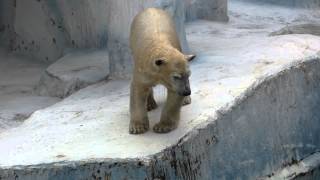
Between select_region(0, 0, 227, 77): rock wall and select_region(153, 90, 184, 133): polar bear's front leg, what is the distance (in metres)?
1.71

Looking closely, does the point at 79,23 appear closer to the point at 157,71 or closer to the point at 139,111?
the point at 139,111

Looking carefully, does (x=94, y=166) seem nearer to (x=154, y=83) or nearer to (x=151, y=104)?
(x=154, y=83)

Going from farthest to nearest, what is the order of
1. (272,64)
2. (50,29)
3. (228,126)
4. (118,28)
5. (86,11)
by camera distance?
1. (50,29)
2. (86,11)
3. (118,28)
4. (272,64)
5. (228,126)

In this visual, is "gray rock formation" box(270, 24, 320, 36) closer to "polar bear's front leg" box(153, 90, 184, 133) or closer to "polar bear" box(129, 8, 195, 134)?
"polar bear" box(129, 8, 195, 134)

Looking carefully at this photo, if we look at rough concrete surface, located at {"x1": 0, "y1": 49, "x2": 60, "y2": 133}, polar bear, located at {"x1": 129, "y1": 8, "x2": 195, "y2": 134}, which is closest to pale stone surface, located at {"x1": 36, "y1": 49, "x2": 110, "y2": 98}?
rough concrete surface, located at {"x1": 0, "y1": 49, "x2": 60, "y2": 133}

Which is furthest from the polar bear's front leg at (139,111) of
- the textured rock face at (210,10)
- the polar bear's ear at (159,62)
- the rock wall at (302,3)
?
the rock wall at (302,3)

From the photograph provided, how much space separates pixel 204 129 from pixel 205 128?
12mm

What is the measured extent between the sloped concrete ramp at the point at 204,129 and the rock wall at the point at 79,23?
40 cm

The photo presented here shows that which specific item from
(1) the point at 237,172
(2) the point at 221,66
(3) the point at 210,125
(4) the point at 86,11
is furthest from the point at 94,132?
(4) the point at 86,11

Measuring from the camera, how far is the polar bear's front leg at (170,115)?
3721mm

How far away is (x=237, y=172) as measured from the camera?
166 inches

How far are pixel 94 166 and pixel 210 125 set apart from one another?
83 cm

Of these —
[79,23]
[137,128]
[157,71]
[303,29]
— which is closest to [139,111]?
[137,128]

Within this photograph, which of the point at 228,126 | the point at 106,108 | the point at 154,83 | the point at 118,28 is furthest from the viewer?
the point at 118,28
